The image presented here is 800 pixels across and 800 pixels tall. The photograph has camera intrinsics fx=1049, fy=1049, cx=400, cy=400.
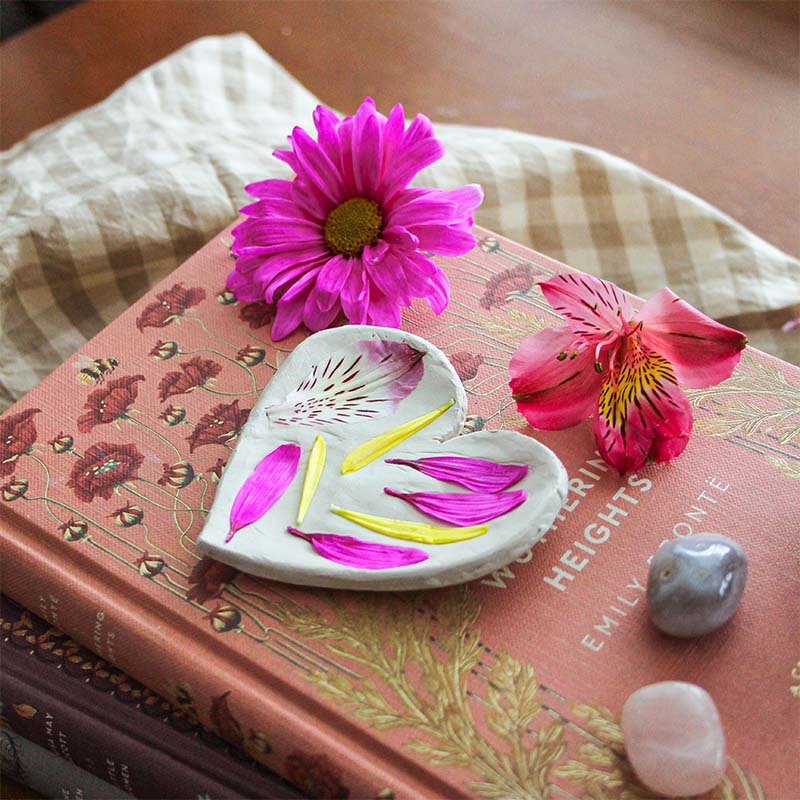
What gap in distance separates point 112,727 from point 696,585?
211mm

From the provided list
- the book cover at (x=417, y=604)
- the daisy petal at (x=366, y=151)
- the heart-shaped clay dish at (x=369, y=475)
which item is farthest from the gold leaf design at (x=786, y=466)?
the daisy petal at (x=366, y=151)

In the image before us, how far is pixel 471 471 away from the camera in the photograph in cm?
39

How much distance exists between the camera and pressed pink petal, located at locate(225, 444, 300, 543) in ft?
1.26

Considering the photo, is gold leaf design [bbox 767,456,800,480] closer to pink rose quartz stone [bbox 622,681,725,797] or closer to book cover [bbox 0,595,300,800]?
pink rose quartz stone [bbox 622,681,725,797]

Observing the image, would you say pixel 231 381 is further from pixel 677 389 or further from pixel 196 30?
pixel 196 30

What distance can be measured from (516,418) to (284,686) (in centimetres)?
14

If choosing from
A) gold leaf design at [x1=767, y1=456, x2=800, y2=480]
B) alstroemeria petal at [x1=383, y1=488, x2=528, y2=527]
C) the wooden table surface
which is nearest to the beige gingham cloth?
the wooden table surface

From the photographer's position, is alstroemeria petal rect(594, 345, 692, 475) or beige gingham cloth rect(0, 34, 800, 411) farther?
beige gingham cloth rect(0, 34, 800, 411)

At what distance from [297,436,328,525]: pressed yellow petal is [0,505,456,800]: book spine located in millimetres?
58

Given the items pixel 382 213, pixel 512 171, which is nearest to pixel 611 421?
pixel 382 213

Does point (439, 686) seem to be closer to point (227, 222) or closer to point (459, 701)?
point (459, 701)

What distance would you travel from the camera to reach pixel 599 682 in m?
0.36

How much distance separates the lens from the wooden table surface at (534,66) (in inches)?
25.8

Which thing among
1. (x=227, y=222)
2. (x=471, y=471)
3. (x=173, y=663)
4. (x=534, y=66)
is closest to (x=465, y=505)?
(x=471, y=471)
